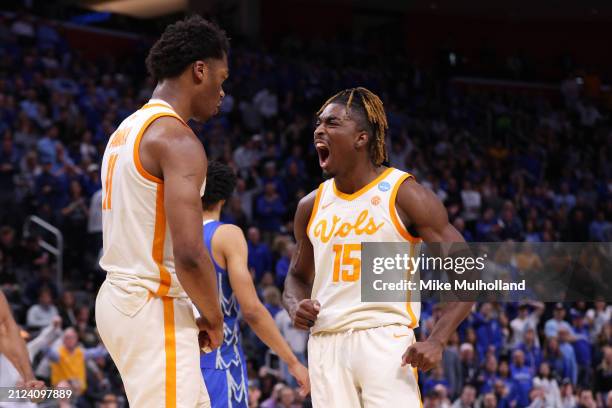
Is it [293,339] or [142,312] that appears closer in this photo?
[142,312]

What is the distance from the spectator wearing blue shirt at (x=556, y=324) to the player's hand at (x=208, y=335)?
10.8 m

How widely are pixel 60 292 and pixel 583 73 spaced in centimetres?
1903

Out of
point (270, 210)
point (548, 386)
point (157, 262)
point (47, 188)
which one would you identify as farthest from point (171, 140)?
point (270, 210)

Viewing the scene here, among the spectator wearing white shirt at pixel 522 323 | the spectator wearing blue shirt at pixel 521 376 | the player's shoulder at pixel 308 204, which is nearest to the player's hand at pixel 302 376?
the player's shoulder at pixel 308 204

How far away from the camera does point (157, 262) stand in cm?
359

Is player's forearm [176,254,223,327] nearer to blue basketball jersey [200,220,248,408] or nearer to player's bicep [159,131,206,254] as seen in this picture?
player's bicep [159,131,206,254]

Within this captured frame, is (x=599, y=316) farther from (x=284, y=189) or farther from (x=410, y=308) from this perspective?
(x=410, y=308)

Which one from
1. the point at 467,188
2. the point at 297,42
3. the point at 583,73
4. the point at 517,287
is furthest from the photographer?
the point at 583,73

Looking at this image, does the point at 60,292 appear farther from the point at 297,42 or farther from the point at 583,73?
the point at 583,73

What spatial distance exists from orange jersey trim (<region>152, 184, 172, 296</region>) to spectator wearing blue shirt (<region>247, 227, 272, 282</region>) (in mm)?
9553

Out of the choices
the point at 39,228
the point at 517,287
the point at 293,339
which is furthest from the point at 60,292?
the point at 517,287

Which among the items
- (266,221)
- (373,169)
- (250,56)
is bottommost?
(373,169)

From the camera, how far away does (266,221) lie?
14555 millimetres

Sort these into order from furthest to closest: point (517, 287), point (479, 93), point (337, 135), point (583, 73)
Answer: point (583, 73) < point (479, 93) < point (517, 287) < point (337, 135)
